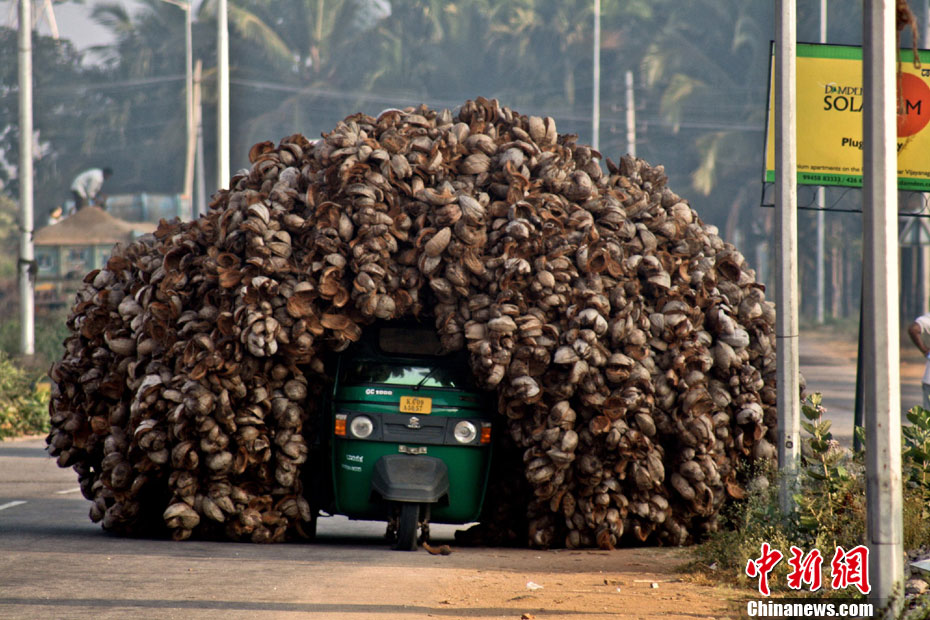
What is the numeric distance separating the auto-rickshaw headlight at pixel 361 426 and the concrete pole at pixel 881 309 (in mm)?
4877

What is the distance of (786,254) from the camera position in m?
10.9

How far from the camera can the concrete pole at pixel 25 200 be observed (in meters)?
27.8

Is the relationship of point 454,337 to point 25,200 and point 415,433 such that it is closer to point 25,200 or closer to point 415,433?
point 415,433

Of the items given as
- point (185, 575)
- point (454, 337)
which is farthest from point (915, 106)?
point (185, 575)

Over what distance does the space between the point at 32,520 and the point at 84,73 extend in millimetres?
55269

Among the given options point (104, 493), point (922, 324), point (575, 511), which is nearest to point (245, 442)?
point (104, 493)

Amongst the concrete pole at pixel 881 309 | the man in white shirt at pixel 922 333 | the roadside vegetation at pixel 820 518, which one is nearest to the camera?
the concrete pole at pixel 881 309

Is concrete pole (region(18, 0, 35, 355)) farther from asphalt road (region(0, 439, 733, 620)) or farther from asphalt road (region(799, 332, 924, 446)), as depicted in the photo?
asphalt road (region(0, 439, 733, 620))

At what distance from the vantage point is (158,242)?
12289 millimetres

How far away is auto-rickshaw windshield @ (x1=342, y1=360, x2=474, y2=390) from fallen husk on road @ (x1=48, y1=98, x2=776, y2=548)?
32 centimetres

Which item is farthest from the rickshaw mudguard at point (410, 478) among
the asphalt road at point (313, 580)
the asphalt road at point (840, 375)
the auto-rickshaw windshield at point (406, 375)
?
the asphalt road at point (840, 375)

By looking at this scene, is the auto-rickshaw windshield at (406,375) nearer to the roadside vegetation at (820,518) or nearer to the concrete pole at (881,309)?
the roadside vegetation at (820,518)

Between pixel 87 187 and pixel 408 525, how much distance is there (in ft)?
156

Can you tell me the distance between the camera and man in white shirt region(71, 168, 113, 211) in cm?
5509
